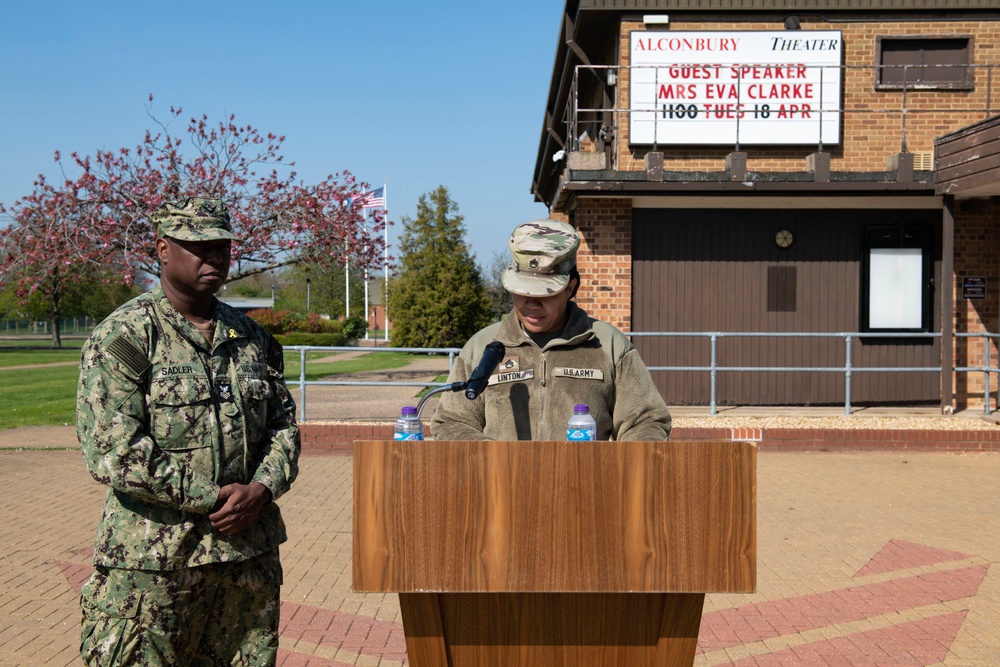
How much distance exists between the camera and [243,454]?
3.21 meters

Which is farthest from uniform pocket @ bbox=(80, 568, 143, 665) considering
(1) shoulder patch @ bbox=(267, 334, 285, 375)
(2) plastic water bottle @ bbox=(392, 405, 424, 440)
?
(2) plastic water bottle @ bbox=(392, 405, 424, 440)

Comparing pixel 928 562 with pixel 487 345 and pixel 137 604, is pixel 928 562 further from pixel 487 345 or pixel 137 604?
pixel 137 604

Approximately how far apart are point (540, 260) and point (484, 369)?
0.39 meters

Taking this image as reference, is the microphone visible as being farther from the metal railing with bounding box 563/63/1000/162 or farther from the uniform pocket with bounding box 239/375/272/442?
the metal railing with bounding box 563/63/1000/162

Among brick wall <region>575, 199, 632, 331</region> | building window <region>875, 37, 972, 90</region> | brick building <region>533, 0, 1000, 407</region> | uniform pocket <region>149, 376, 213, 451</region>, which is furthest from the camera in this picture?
building window <region>875, 37, 972, 90</region>

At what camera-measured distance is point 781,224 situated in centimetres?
1494

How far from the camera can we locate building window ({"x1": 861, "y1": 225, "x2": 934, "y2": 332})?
14922 millimetres

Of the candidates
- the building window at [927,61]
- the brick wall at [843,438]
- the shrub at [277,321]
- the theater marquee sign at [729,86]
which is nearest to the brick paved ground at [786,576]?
the brick wall at [843,438]

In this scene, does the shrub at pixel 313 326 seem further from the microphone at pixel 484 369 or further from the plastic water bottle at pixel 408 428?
the plastic water bottle at pixel 408 428

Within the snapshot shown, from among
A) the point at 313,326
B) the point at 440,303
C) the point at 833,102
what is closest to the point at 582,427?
the point at 833,102

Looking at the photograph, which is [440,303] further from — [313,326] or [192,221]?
[192,221]

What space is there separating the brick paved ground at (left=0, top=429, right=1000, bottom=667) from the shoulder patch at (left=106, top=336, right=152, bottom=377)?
2296 mm

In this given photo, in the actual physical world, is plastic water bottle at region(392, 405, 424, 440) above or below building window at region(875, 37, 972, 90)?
below

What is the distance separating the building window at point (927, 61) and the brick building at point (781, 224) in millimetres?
82
